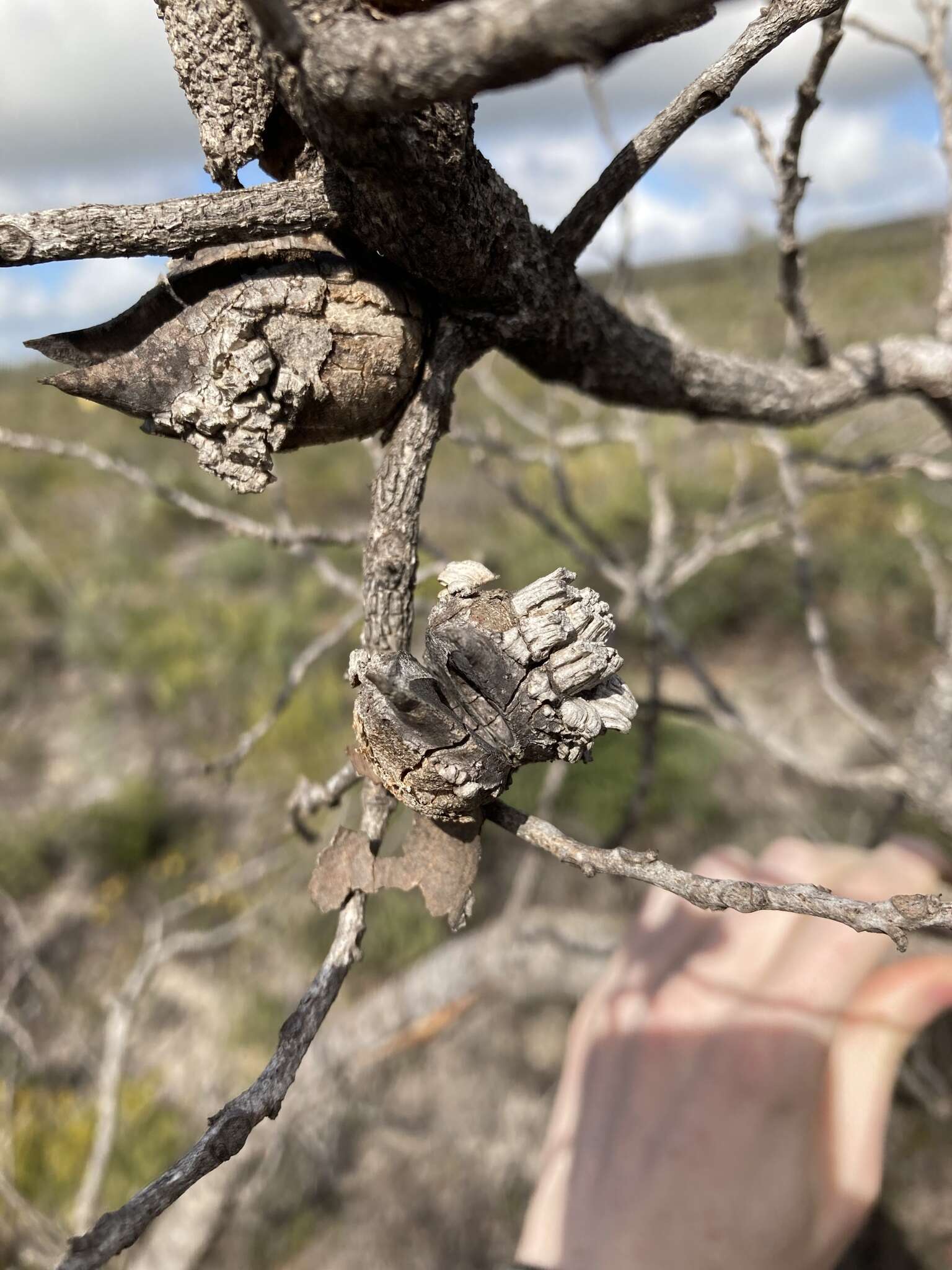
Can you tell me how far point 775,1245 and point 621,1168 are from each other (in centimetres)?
29

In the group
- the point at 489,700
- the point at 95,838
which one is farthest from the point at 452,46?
the point at 95,838

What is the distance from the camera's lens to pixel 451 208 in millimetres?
592

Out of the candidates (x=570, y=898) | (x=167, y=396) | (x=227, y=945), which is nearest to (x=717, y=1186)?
(x=167, y=396)

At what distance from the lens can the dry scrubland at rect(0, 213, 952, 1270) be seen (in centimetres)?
225

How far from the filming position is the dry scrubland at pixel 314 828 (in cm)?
225

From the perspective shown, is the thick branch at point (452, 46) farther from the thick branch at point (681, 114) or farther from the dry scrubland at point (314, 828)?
the dry scrubland at point (314, 828)

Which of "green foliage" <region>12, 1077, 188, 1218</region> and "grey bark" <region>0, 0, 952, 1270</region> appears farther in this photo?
"green foliage" <region>12, 1077, 188, 1218</region>

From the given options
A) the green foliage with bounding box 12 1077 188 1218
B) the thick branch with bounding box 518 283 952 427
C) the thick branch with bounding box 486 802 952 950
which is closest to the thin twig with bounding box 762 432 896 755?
the thick branch with bounding box 518 283 952 427

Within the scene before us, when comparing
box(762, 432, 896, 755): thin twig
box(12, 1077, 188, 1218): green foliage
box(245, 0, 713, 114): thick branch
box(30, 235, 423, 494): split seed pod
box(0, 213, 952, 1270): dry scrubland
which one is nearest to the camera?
box(245, 0, 713, 114): thick branch

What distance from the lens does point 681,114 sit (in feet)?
2.15

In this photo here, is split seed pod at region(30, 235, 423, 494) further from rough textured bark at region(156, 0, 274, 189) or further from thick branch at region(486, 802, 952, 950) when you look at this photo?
thick branch at region(486, 802, 952, 950)

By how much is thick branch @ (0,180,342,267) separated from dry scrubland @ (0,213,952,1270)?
25.3 inches

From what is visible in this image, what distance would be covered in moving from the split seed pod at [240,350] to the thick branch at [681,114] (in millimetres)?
224

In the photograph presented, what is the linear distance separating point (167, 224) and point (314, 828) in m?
2.70
